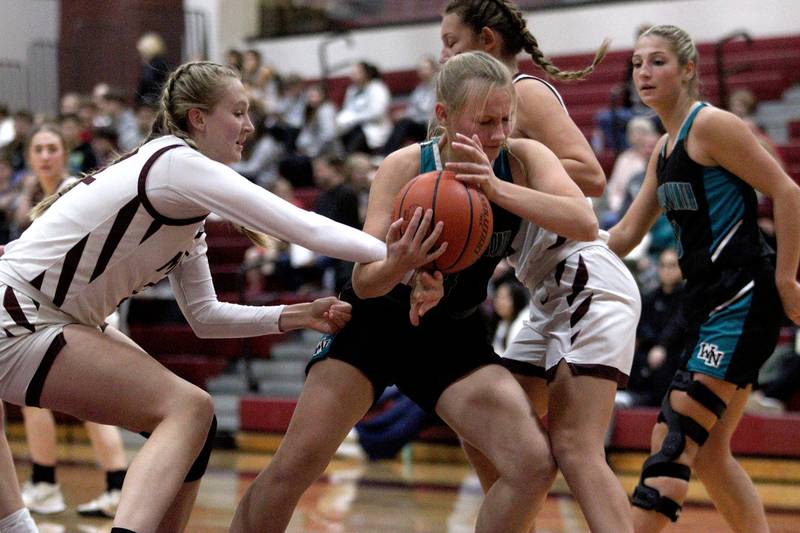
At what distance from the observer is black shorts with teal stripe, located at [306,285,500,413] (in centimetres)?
329

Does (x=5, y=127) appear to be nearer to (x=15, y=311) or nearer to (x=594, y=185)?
(x=15, y=311)

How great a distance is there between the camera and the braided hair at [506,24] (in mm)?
3646

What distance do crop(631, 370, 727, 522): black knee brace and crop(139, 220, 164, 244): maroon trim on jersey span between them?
5.77 ft

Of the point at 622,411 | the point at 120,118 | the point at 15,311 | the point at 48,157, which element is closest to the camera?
the point at 15,311

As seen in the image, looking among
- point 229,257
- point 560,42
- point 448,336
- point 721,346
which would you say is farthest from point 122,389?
point 560,42

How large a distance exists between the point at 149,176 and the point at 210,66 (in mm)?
438

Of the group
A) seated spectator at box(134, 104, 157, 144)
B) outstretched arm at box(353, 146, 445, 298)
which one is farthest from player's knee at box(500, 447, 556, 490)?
seated spectator at box(134, 104, 157, 144)

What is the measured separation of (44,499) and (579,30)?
30.7ft

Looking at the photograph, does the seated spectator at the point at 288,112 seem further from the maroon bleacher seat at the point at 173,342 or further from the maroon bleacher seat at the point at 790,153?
the maroon bleacher seat at the point at 790,153

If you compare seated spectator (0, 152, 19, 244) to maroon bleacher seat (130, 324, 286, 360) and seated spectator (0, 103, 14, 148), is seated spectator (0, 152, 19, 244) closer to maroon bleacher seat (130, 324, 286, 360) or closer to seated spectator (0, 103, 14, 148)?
seated spectator (0, 103, 14, 148)

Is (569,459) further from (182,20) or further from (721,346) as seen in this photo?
(182,20)

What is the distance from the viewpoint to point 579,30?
44.3 feet

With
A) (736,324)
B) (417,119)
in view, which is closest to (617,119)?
(417,119)

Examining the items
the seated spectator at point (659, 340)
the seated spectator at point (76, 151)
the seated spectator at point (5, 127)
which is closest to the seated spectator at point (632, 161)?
the seated spectator at point (659, 340)
